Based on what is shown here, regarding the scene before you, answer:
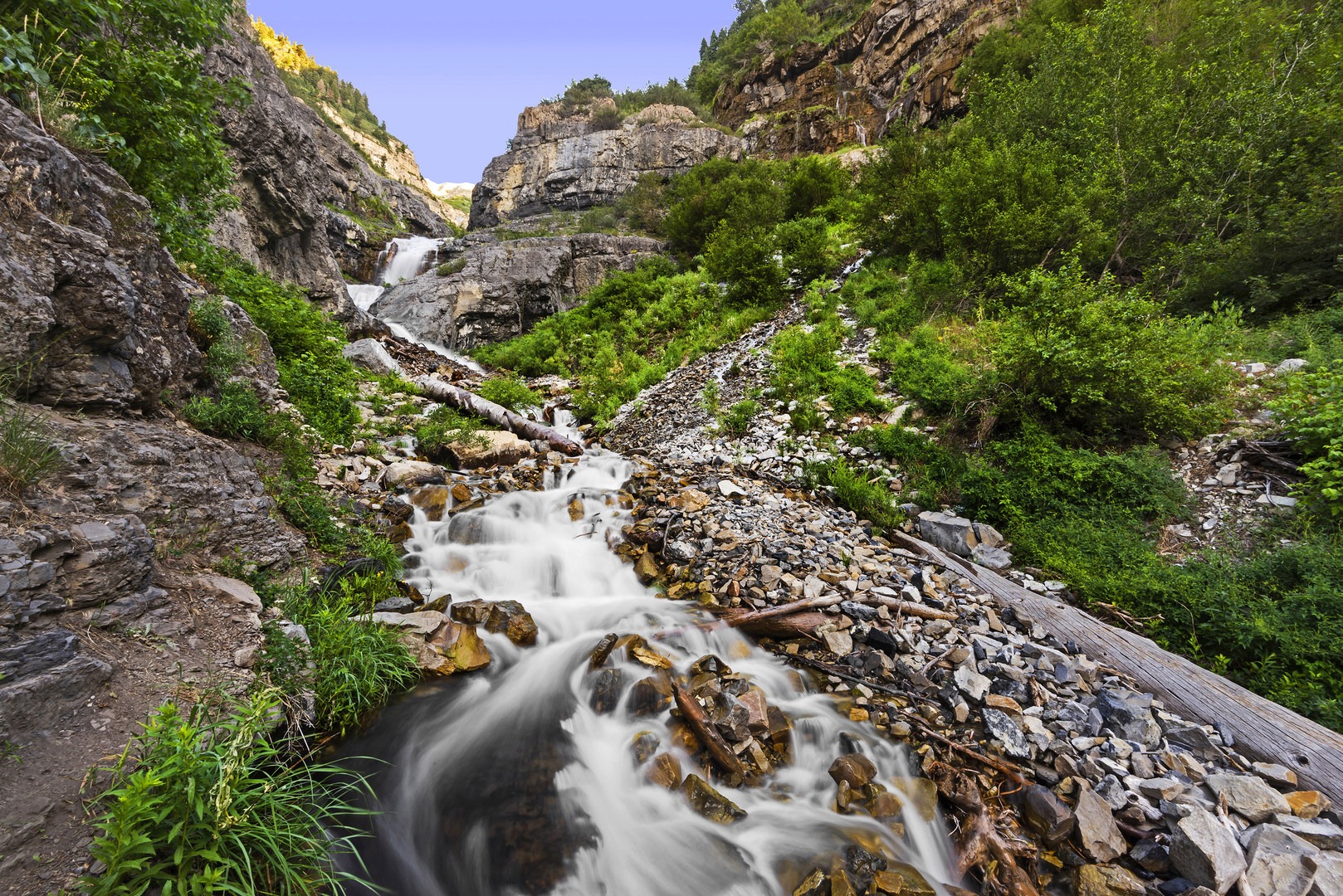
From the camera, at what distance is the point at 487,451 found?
9.04m

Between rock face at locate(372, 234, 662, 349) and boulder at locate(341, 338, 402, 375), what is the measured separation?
17.9 ft

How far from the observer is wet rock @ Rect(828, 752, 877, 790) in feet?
12.5

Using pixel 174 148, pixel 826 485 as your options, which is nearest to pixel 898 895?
pixel 826 485

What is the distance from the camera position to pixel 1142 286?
30.7 ft

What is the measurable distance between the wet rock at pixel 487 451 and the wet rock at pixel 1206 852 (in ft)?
30.4

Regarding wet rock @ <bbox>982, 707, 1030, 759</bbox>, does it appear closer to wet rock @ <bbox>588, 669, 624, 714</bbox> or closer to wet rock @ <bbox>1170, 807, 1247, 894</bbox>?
wet rock @ <bbox>1170, 807, 1247, 894</bbox>

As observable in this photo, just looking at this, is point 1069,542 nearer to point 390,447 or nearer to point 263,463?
point 263,463

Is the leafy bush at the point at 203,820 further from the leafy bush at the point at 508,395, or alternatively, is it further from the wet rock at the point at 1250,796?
the leafy bush at the point at 508,395

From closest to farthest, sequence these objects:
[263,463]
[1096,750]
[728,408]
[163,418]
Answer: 1. [1096,750]
2. [163,418]
3. [263,463]
4. [728,408]

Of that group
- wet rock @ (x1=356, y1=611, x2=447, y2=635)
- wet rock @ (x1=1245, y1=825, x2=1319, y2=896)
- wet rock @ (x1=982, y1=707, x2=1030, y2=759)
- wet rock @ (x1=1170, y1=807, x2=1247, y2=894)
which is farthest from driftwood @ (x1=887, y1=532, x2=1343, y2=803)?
wet rock @ (x1=356, y1=611, x2=447, y2=635)

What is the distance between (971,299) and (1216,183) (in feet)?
16.4

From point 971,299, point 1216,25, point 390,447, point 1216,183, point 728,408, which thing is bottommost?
point 390,447

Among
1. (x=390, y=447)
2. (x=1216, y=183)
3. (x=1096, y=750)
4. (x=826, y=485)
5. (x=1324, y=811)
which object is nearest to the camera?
(x=1324, y=811)

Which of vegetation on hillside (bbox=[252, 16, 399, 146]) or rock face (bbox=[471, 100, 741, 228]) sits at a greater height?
vegetation on hillside (bbox=[252, 16, 399, 146])
